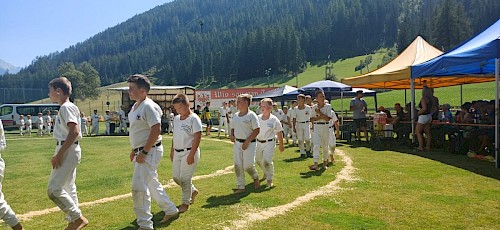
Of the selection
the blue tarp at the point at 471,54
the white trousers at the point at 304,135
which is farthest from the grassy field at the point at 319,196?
the blue tarp at the point at 471,54

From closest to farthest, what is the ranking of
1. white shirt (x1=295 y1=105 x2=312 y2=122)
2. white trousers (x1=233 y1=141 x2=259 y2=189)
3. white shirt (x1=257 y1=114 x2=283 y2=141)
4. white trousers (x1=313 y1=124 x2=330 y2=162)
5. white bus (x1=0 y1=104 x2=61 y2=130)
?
white trousers (x1=233 y1=141 x2=259 y2=189) < white shirt (x1=257 y1=114 x2=283 y2=141) < white trousers (x1=313 y1=124 x2=330 y2=162) < white shirt (x1=295 y1=105 x2=312 y2=122) < white bus (x1=0 y1=104 x2=61 y2=130)

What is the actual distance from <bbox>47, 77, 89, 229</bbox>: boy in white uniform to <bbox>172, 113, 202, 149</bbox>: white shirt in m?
1.54

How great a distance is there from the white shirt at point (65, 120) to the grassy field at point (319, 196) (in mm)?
1463

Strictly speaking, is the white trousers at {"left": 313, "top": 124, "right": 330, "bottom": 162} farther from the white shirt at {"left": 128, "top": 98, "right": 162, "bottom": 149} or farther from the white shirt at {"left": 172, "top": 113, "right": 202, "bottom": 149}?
the white shirt at {"left": 128, "top": 98, "right": 162, "bottom": 149}

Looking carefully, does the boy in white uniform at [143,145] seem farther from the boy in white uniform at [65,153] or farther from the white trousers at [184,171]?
the white trousers at [184,171]

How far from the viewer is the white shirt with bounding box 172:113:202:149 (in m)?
6.17

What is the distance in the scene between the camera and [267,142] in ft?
27.1

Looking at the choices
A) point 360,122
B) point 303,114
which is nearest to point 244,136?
point 303,114

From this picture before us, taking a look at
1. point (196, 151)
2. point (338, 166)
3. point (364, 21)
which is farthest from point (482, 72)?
point (364, 21)

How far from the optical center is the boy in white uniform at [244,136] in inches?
294

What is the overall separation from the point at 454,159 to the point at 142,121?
9.80 m

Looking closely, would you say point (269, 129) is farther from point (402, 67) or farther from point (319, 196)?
point (402, 67)

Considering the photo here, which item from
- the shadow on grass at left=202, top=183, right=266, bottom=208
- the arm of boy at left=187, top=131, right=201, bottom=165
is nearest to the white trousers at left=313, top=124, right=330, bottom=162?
the shadow on grass at left=202, top=183, right=266, bottom=208

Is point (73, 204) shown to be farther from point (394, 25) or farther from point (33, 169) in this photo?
point (394, 25)
